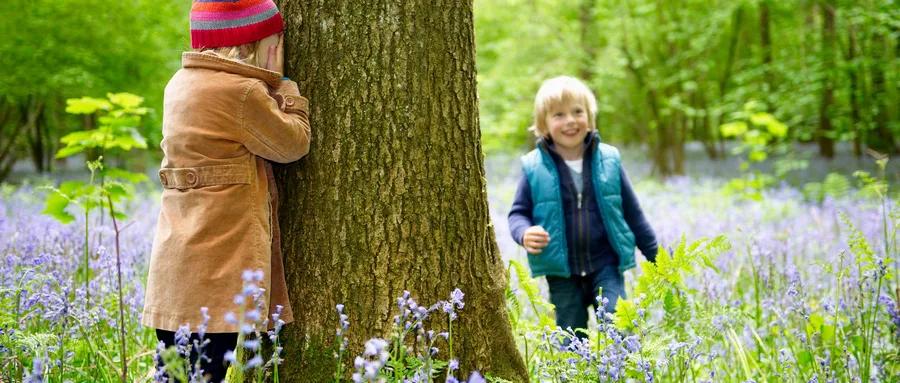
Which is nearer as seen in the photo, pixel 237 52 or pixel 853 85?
pixel 237 52

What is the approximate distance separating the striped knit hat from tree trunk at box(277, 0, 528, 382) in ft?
0.53

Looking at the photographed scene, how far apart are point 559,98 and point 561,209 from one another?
0.62m

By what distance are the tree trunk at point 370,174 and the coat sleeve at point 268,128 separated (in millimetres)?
146

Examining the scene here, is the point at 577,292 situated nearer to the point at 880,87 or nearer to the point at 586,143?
the point at 586,143

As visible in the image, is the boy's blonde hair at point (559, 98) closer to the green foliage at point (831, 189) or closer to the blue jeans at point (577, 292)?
the blue jeans at point (577, 292)

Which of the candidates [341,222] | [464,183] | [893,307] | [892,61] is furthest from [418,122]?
[892,61]

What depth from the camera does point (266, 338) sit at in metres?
2.65

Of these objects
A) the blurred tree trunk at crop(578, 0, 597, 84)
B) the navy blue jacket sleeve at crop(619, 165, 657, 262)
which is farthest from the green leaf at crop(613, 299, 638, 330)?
the blurred tree trunk at crop(578, 0, 597, 84)

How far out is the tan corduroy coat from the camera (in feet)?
7.93

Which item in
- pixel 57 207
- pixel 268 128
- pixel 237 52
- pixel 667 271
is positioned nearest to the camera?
pixel 268 128

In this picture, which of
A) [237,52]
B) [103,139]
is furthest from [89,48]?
[237,52]

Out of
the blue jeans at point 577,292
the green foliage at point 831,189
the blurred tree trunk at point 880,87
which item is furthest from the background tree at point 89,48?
the blurred tree trunk at point 880,87

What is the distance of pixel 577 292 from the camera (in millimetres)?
3783

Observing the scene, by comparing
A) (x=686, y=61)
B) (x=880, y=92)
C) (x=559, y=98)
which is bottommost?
(x=559, y=98)
